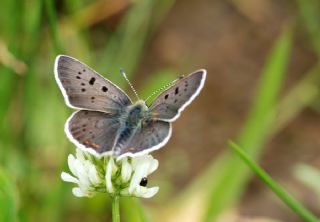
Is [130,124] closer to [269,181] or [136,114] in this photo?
[136,114]

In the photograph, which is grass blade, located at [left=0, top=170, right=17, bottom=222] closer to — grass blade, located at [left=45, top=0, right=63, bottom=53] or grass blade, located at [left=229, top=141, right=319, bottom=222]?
grass blade, located at [left=229, top=141, right=319, bottom=222]

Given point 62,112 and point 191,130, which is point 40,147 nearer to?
point 62,112

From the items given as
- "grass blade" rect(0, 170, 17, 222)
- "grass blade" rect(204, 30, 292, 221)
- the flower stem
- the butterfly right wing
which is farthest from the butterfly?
"grass blade" rect(204, 30, 292, 221)

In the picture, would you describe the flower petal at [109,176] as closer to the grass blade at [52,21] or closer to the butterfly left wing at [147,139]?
the butterfly left wing at [147,139]

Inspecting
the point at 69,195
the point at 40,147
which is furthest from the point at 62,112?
the point at 69,195

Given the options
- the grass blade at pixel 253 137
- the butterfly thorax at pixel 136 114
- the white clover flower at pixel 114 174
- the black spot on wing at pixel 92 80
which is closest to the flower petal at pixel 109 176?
the white clover flower at pixel 114 174

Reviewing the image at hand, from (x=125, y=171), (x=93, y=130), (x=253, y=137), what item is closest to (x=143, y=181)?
(x=125, y=171)
